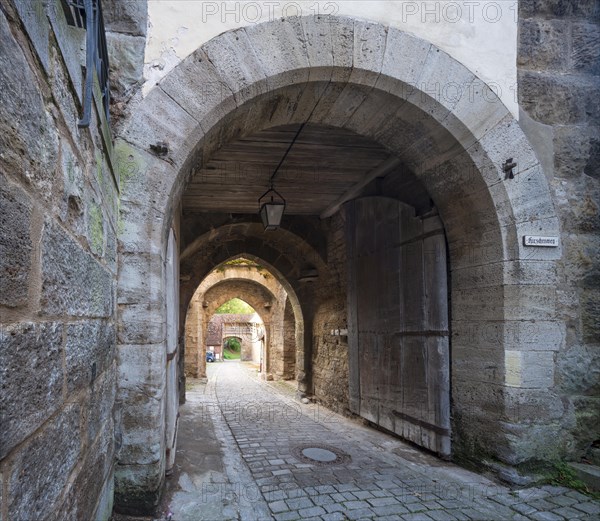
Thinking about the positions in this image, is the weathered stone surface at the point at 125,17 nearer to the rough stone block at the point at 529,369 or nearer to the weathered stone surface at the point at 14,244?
the weathered stone surface at the point at 14,244

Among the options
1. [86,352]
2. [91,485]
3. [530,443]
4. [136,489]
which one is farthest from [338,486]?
[86,352]

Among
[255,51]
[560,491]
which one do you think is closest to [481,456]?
[560,491]

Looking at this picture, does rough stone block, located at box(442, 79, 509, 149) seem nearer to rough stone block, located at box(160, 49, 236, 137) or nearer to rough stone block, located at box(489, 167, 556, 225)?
rough stone block, located at box(489, 167, 556, 225)

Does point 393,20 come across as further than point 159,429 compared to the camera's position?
Yes

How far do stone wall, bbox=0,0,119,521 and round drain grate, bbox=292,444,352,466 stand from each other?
2789 millimetres

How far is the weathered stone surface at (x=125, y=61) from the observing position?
2.99 metres

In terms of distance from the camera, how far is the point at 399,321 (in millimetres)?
4957

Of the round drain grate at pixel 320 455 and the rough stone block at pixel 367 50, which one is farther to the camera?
the round drain grate at pixel 320 455

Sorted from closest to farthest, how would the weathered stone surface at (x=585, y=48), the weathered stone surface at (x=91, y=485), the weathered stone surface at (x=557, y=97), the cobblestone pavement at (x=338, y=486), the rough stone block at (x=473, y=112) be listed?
1. the weathered stone surface at (x=91, y=485)
2. the cobblestone pavement at (x=338, y=486)
3. the rough stone block at (x=473, y=112)
4. the weathered stone surface at (x=557, y=97)
5. the weathered stone surface at (x=585, y=48)

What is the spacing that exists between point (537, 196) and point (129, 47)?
10.4 feet

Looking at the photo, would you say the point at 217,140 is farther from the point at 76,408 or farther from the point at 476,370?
the point at 476,370

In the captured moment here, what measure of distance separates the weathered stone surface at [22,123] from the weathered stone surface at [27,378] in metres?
0.33

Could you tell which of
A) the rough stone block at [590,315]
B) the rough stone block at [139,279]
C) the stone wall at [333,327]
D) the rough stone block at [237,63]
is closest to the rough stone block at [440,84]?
the rough stone block at [237,63]

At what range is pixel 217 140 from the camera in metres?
3.57
